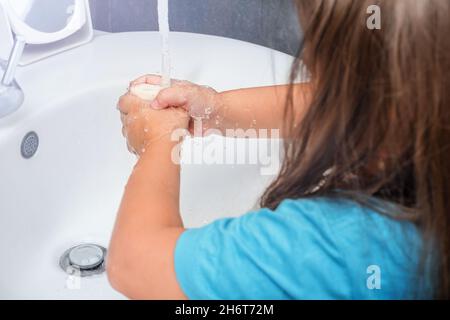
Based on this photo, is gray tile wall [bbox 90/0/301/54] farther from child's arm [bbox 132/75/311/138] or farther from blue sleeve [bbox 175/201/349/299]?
blue sleeve [bbox 175/201/349/299]

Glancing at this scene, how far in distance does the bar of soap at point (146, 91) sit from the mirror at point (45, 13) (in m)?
0.31

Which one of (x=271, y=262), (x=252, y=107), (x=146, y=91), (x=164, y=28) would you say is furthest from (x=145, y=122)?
(x=164, y=28)

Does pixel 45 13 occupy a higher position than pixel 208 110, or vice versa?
pixel 45 13

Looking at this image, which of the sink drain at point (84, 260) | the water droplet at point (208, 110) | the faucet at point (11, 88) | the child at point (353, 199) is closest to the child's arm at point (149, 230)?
the child at point (353, 199)

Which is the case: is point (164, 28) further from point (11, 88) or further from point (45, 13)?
point (11, 88)

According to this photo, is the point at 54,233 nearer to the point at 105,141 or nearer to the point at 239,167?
the point at 105,141

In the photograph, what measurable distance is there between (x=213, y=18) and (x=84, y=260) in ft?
1.72

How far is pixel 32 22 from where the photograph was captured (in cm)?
95

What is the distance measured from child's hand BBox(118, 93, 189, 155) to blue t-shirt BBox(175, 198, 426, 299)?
201mm

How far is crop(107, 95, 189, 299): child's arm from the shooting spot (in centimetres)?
51

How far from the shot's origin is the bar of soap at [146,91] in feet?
2.41

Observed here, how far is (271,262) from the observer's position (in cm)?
49

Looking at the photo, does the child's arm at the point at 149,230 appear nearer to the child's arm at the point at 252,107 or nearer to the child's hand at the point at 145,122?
the child's hand at the point at 145,122

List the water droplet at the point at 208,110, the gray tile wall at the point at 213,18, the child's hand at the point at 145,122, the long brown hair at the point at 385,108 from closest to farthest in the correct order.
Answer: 1. the long brown hair at the point at 385,108
2. the child's hand at the point at 145,122
3. the water droplet at the point at 208,110
4. the gray tile wall at the point at 213,18
